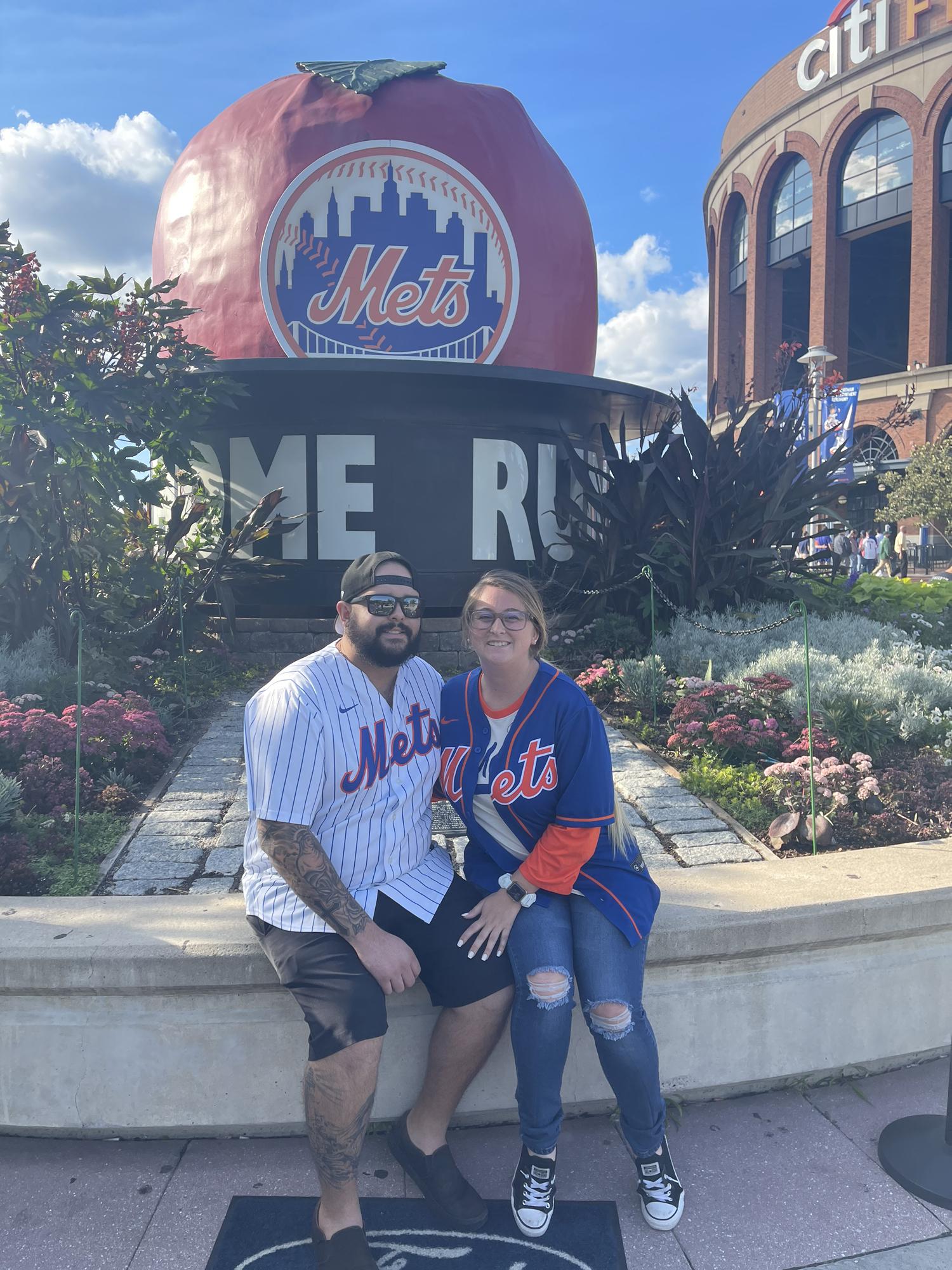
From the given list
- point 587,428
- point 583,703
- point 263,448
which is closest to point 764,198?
point 587,428

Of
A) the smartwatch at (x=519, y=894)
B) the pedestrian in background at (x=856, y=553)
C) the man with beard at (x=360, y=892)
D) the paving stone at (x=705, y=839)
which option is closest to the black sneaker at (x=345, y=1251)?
the man with beard at (x=360, y=892)

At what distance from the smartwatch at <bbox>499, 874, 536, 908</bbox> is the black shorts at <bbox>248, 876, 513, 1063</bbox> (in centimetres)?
15

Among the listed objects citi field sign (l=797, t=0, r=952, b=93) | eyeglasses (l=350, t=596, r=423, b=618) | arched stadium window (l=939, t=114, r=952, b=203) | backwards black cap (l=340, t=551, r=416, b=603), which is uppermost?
citi field sign (l=797, t=0, r=952, b=93)

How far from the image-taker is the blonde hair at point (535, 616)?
263 centimetres

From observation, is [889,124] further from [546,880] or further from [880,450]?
[546,880]

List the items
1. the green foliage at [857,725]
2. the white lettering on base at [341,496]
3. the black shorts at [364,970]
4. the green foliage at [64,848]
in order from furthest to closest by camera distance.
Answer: the white lettering on base at [341,496]
the green foliage at [857,725]
the green foliage at [64,848]
the black shorts at [364,970]

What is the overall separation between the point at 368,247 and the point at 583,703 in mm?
7535

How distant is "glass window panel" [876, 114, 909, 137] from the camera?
32.9 meters

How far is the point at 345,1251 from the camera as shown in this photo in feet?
7.12

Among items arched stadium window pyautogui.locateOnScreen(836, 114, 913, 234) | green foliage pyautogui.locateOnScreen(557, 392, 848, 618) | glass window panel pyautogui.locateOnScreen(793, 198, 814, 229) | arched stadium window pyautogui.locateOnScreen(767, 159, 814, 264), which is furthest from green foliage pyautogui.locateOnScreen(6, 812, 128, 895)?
glass window panel pyautogui.locateOnScreen(793, 198, 814, 229)

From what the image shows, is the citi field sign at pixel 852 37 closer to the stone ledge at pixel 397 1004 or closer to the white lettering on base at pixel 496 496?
the white lettering on base at pixel 496 496

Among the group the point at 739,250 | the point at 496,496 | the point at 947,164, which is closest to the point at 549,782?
the point at 496,496

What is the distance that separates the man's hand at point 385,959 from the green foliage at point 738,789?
7.47 feet

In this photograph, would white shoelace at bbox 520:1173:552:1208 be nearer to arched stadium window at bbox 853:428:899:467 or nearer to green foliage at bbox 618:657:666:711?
green foliage at bbox 618:657:666:711
